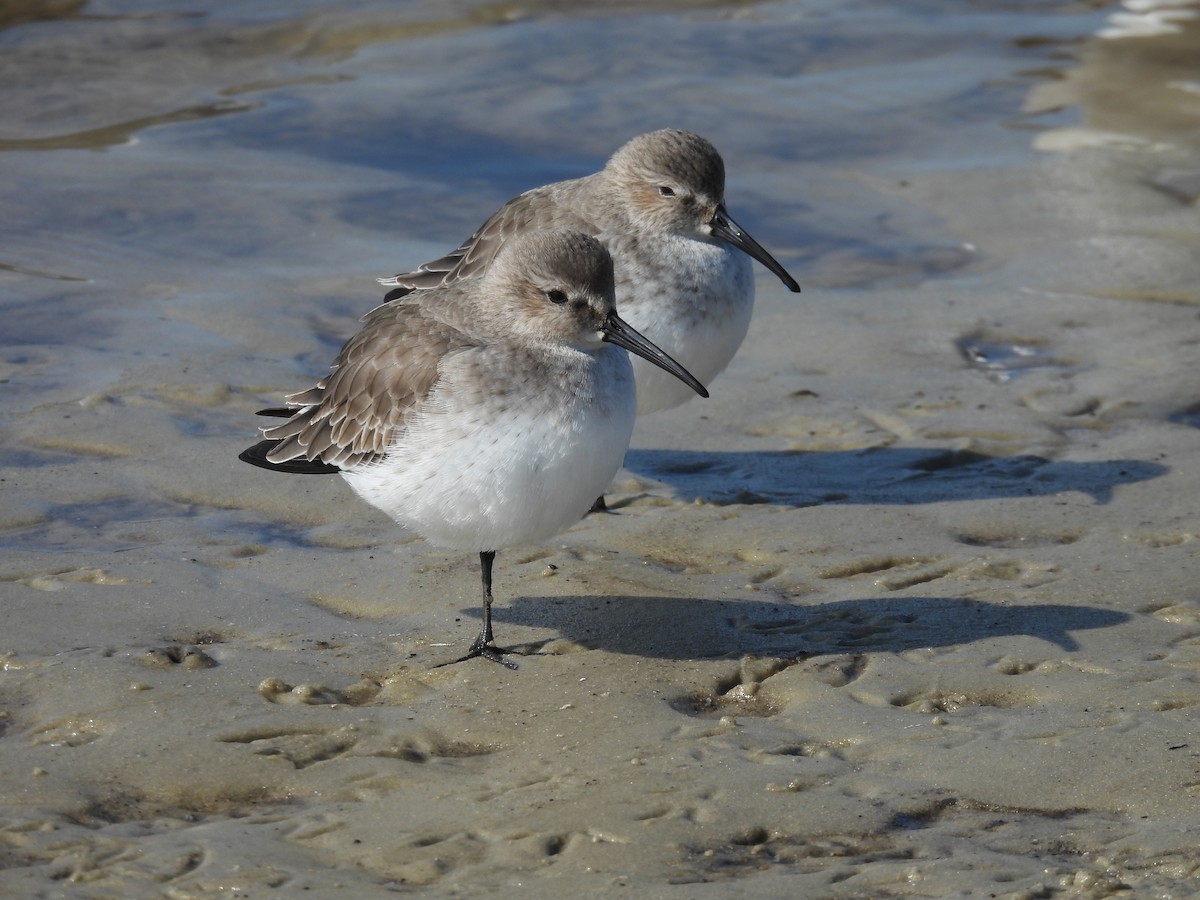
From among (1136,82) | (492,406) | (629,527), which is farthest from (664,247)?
(1136,82)

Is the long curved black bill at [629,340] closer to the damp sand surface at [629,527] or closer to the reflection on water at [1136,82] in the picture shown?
the damp sand surface at [629,527]

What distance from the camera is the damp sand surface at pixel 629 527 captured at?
4.77 meters

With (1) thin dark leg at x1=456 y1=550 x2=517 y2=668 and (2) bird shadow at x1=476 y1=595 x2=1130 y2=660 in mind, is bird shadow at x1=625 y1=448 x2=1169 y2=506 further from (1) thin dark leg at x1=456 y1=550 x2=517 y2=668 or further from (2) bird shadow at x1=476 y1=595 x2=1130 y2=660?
(1) thin dark leg at x1=456 y1=550 x2=517 y2=668

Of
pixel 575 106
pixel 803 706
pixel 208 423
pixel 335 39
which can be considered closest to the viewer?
pixel 803 706

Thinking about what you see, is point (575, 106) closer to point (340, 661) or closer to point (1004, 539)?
point (1004, 539)

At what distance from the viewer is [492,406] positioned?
18.6ft

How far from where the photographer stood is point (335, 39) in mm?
14828

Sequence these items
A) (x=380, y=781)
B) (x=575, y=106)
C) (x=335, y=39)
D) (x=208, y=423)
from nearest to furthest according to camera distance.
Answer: (x=380, y=781)
(x=208, y=423)
(x=575, y=106)
(x=335, y=39)

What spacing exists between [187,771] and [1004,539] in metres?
3.89

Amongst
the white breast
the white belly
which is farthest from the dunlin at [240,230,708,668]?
the white breast

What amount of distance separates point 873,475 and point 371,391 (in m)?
2.97

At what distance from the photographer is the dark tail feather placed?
6453 mm

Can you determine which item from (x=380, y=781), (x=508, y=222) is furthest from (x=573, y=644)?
(x=508, y=222)

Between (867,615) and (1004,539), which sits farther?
(1004,539)
